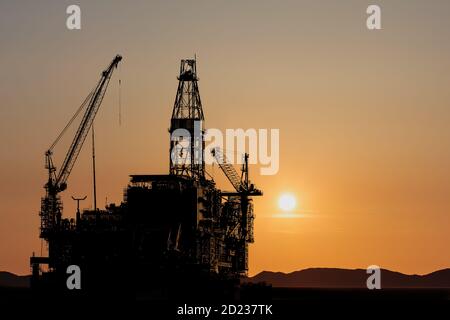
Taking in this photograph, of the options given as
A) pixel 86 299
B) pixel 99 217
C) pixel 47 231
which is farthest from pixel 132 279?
pixel 47 231

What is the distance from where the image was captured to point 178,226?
519 ft

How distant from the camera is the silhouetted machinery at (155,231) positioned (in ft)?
496

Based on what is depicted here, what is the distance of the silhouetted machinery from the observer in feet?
496

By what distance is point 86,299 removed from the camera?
486 feet

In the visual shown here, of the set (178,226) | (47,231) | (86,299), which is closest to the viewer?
(86,299)

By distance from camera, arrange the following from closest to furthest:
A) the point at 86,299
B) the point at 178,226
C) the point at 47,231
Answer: the point at 86,299, the point at 178,226, the point at 47,231

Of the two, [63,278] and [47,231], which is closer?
[63,278]

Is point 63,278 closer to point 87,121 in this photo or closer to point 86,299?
point 86,299

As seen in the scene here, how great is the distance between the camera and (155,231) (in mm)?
154875

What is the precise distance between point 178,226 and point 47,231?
2606 centimetres

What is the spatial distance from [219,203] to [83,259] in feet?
100
